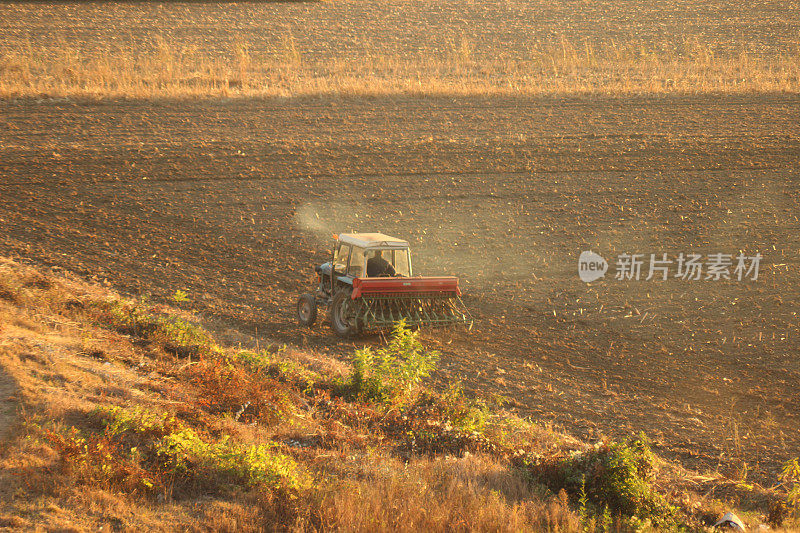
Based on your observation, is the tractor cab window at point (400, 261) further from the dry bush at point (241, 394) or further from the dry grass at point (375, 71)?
the dry grass at point (375, 71)

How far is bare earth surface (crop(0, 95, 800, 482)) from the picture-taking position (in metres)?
11.6

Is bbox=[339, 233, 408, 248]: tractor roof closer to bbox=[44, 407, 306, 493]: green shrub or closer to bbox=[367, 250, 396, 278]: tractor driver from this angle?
bbox=[367, 250, 396, 278]: tractor driver

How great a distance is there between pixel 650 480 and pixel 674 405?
339 cm

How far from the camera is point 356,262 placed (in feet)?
45.3

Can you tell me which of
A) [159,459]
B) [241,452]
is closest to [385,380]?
[241,452]

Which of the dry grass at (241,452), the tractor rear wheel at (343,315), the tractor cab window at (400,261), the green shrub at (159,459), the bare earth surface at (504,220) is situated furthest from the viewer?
the tractor cab window at (400,261)

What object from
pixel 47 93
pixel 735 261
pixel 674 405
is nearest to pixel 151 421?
pixel 674 405

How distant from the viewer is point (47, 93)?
27.6 m

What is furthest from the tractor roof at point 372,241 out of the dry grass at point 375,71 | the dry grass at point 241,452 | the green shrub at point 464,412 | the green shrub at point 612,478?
the dry grass at point 375,71

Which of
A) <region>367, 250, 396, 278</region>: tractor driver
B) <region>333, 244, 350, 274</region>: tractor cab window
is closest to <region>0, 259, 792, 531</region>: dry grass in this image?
<region>367, 250, 396, 278</region>: tractor driver

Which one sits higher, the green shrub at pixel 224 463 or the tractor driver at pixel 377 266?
the tractor driver at pixel 377 266

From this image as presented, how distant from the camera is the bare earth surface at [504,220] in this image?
38.0 feet

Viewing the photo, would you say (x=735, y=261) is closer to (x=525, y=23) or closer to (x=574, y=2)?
(x=525, y=23)

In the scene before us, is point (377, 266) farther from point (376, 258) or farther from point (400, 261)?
point (400, 261)
